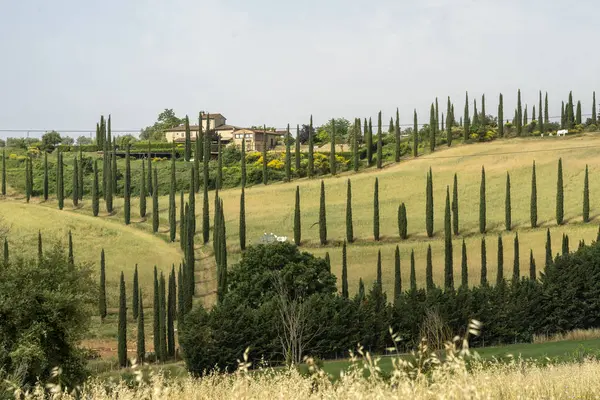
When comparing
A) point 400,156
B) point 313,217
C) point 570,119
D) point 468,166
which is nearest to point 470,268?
point 313,217

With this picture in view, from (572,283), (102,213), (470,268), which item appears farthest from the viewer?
(102,213)

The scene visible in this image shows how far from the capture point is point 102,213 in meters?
105

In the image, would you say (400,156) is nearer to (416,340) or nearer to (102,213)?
(102,213)

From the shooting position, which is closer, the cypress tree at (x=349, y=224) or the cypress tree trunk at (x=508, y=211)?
the cypress tree trunk at (x=508, y=211)

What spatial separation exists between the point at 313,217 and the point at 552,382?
8455cm

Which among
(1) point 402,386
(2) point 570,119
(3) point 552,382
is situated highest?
(2) point 570,119

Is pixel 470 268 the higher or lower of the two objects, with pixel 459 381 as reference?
lower

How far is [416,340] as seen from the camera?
169ft

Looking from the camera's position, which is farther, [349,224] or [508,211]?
[349,224]

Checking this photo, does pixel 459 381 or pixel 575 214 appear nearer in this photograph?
pixel 459 381

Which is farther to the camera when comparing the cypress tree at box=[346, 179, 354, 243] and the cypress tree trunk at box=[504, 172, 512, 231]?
the cypress tree at box=[346, 179, 354, 243]

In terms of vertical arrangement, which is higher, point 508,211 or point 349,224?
point 508,211

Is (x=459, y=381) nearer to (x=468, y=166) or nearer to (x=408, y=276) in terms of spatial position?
(x=408, y=276)

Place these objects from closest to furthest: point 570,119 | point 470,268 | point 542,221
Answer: point 470,268
point 542,221
point 570,119
